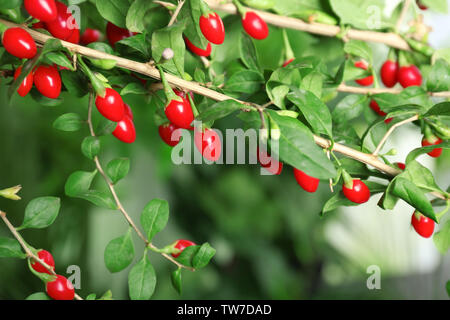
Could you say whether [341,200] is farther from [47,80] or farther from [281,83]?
[47,80]

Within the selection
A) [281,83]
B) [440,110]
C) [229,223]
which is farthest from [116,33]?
[229,223]

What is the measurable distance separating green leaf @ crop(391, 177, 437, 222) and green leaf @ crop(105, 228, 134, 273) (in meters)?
0.21

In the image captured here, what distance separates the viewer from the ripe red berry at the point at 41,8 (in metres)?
0.30

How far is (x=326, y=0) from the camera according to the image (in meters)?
0.49

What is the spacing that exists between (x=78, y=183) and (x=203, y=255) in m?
0.12

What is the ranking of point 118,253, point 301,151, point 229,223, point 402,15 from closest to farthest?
point 301,151, point 118,253, point 402,15, point 229,223

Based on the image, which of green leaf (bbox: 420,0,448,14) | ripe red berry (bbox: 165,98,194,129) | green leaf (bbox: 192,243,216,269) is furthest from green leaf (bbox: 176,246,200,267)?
green leaf (bbox: 420,0,448,14)

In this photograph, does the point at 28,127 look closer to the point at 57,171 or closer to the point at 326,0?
the point at 57,171

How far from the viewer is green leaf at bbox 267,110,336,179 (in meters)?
0.28

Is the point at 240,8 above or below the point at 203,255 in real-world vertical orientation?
above

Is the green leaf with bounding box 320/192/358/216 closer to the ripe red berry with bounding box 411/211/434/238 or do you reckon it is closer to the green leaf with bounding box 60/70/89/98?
the ripe red berry with bounding box 411/211/434/238

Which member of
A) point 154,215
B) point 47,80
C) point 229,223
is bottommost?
point 229,223

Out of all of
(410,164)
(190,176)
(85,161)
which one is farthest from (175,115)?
(190,176)

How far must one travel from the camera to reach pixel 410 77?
0.48 m
